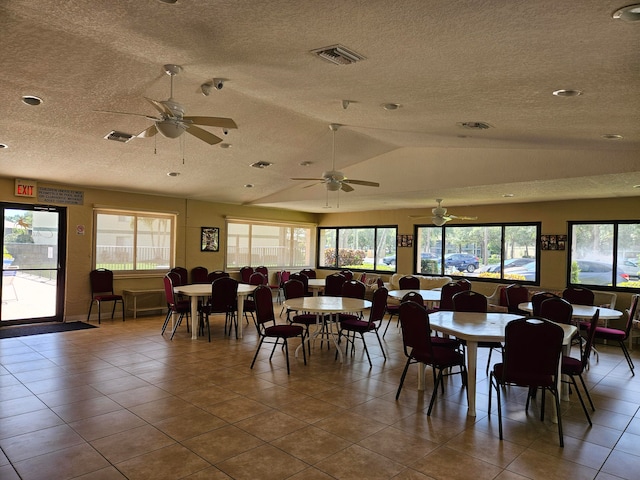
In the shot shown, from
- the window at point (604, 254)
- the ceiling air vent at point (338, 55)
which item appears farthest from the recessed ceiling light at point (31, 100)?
the window at point (604, 254)

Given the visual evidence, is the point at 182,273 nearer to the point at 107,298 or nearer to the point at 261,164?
the point at 107,298

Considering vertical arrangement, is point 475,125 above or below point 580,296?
above

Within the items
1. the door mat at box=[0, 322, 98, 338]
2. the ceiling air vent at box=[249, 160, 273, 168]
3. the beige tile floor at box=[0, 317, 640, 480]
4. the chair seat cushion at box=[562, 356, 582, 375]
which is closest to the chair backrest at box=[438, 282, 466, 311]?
the beige tile floor at box=[0, 317, 640, 480]

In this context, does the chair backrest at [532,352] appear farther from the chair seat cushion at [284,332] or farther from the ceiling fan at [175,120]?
the ceiling fan at [175,120]

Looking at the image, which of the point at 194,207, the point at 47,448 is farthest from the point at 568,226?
the point at 47,448

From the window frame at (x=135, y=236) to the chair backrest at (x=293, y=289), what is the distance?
12.8 feet

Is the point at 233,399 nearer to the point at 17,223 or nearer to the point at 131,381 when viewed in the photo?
the point at 131,381

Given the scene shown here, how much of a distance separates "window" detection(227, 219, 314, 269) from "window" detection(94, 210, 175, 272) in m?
1.70

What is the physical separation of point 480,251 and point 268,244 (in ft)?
18.0

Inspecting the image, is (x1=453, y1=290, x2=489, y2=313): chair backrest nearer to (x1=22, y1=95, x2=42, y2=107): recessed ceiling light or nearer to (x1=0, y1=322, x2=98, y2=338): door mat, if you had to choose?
(x1=22, y1=95, x2=42, y2=107): recessed ceiling light

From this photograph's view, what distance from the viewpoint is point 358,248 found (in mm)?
12164

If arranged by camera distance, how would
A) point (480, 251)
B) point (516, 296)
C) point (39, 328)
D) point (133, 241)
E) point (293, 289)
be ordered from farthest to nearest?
point (480, 251) → point (133, 241) → point (516, 296) → point (39, 328) → point (293, 289)

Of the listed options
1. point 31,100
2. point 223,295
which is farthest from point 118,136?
point 223,295

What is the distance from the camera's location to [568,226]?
27.1 ft
